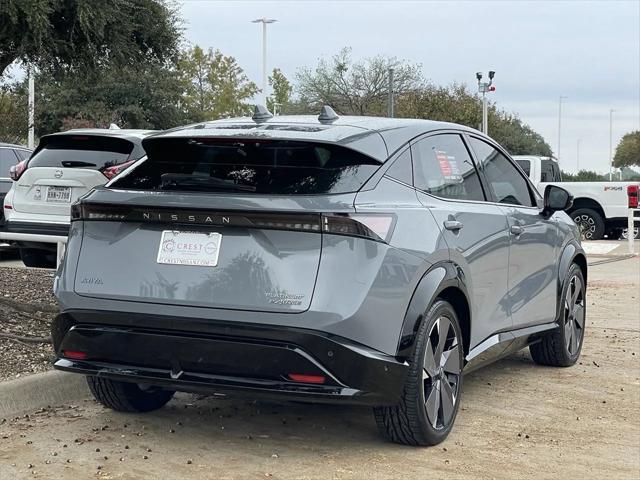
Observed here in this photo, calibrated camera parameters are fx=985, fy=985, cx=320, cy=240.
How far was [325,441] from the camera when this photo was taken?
17.0 ft

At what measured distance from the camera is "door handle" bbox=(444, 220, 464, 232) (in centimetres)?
525

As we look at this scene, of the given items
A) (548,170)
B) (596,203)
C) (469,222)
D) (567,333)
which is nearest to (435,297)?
(469,222)

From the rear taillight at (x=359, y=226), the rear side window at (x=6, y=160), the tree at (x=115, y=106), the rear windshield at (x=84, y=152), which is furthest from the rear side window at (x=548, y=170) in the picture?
the tree at (x=115, y=106)

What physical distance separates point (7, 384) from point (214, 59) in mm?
60639

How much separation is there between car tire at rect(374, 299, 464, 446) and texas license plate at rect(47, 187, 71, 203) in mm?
6267

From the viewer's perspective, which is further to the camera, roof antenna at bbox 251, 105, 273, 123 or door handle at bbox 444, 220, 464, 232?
roof antenna at bbox 251, 105, 273, 123

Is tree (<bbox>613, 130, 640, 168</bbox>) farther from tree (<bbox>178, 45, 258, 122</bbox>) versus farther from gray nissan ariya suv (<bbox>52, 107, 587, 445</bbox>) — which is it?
gray nissan ariya suv (<bbox>52, 107, 587, 445</bbox>)

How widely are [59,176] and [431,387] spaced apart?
6610 mm

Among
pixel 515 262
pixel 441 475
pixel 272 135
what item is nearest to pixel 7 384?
pixel 272 135

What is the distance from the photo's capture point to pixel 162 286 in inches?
181

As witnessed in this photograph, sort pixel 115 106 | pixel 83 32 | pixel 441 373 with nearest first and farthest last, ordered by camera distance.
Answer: pixel 441 373, pixel 83 32, pixel 115 106

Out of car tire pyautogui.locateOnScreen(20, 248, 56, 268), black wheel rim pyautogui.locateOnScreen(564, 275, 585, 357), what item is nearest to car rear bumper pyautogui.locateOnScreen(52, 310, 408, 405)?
black wheel rim pyautogui.locateOnScreen(564, 275, 585, 357)

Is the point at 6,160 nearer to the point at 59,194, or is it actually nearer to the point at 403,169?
the point at 59,194

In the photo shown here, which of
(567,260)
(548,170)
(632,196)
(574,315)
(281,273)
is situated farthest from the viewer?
(548,170)
